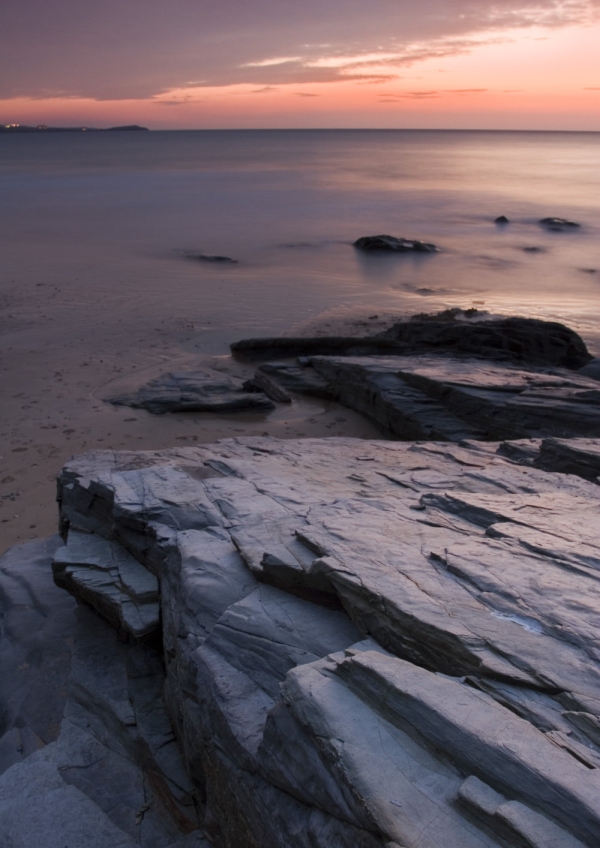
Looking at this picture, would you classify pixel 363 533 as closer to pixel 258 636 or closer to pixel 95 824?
pixel 258 636

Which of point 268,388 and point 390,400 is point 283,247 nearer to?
point 268,388

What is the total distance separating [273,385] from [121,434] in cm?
386

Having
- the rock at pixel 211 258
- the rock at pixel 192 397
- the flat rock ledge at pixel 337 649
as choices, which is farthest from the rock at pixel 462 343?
the rock at pixel 211 258

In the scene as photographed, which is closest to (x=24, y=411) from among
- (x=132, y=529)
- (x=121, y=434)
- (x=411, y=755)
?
(x=121, y=434)

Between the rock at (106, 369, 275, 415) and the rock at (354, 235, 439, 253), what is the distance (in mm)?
21732

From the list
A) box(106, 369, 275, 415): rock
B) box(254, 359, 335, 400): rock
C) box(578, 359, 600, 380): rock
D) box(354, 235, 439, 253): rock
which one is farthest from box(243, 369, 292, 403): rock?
box(354, 235, 439, 253): rock

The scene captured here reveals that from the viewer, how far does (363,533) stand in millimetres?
5320

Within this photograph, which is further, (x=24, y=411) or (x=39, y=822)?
(x=24, y=411)

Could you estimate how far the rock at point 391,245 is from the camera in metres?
33.4

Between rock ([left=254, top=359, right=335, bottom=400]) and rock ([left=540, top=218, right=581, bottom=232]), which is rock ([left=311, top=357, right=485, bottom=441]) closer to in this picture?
rock ([left=254, top=359, right=335, bottom=400])

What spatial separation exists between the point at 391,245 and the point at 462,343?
1937 cm

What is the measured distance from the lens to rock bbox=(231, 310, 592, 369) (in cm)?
1518

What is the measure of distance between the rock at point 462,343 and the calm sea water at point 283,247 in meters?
2.13

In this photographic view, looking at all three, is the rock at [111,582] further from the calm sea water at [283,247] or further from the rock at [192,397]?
the calm sea water at [283,247]
